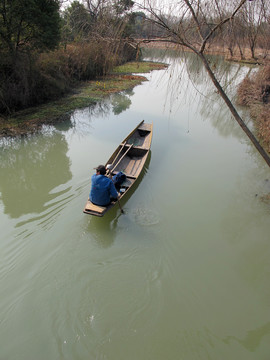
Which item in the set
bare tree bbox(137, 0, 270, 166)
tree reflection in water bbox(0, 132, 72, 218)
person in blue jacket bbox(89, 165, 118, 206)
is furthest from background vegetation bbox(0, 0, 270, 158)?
tree reflection in water bbox(0, 132, 72, 218)

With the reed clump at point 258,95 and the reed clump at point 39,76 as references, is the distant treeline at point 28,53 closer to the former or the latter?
the reed clump at point 39,76

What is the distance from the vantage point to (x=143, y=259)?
164 inches

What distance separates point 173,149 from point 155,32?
5267 millimetres

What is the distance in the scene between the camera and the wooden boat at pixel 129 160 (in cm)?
467

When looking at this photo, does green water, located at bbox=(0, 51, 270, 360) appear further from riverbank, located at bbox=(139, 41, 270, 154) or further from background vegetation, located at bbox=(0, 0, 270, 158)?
riverbank, located at bbox=(139, 41, 270, 154)

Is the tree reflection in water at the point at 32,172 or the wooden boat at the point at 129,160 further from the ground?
the wooden boat at the point at 129,160

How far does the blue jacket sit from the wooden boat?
0.12m

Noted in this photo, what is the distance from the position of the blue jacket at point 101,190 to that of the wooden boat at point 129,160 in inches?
4.6

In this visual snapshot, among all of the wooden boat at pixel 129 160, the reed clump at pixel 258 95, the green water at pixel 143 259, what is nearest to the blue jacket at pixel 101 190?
the wooden boat at pixel 129 160

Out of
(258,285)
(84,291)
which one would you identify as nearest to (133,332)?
(84,291)

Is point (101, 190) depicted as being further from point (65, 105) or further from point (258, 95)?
point (258, 95)

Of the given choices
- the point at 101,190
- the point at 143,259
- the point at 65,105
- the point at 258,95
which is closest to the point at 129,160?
the point at 101,190

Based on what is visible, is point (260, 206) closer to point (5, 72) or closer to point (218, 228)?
point (218, 228)

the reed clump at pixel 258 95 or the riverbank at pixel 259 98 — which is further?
the reed clump at pixel 258 95
